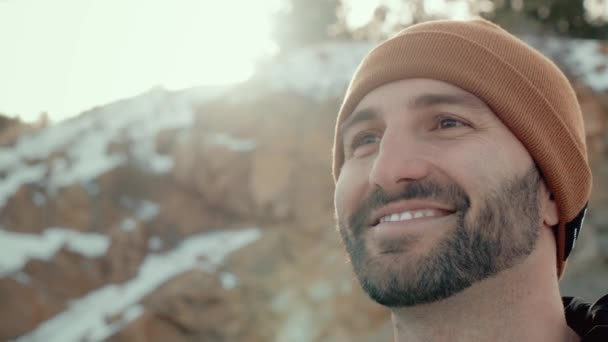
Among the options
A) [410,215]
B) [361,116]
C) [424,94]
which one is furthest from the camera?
[361,116]

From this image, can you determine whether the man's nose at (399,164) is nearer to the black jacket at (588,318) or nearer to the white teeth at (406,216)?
the white teeth at (406,216)

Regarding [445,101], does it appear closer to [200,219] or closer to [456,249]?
[456,249]

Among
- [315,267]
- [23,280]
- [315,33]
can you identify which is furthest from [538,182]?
[315,33]

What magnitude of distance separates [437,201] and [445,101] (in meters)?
0.48

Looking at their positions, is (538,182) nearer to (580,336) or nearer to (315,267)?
(580,336)

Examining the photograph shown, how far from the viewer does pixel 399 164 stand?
1.95 m

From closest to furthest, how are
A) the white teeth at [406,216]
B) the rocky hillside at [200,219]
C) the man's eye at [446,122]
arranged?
the white teeth at [406,216], the man's eye at [446,122], the rocky hillside at [200,219]

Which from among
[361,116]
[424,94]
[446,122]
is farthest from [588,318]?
[361,116]

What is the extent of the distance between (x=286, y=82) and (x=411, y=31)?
9.71 metres

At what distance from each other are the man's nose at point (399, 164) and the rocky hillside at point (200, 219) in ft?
18.8

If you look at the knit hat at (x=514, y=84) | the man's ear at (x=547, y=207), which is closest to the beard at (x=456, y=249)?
the man's ear at (x=547, y=207)

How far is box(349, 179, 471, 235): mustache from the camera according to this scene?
185 cm

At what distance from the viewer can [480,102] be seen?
6.98 ft

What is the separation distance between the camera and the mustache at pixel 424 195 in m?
1.85
